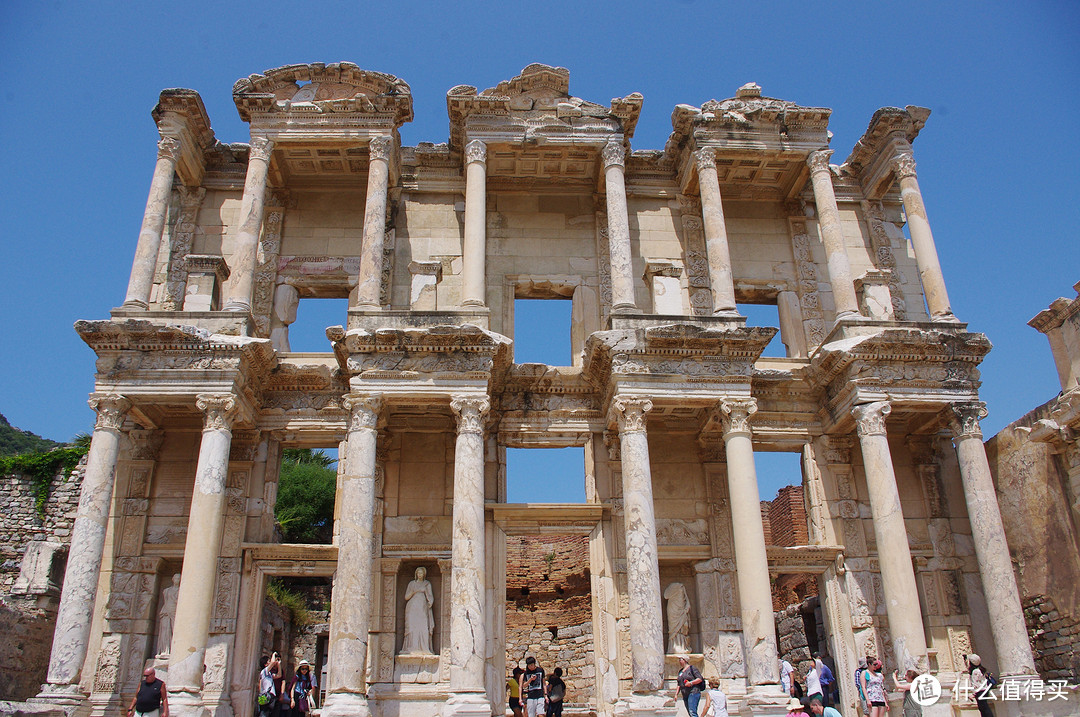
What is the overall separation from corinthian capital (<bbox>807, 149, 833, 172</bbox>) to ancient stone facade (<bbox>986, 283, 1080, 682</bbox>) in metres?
4.84

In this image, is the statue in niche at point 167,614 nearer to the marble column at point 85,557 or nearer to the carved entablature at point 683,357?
the marble column at point 85,557

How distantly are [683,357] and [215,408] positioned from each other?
7.62 m

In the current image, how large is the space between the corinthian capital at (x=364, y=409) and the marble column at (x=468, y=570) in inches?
47.9

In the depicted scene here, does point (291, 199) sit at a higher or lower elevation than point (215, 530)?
higher

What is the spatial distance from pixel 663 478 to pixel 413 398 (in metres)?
4.89

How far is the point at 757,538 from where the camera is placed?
→ 42.0 feet

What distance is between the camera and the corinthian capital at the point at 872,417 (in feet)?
44.7

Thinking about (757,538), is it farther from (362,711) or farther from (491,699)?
(362,711)

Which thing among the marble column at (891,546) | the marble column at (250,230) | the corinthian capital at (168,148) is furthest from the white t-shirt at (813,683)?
the corinthian capital at (168,148)

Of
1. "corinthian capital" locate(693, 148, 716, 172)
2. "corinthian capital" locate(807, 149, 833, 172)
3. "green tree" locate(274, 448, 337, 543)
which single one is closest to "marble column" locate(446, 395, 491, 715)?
"corinthian capital" locate(693, 148, 716, 172)

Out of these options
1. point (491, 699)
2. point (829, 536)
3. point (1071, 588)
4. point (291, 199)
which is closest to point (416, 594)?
point (491, 699)

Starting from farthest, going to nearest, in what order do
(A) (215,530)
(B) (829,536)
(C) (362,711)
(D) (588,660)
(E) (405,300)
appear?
(D) (588,660)
(E) (405,300)
(B) (829,536)
(A) (215,530)
(C) (362,711)

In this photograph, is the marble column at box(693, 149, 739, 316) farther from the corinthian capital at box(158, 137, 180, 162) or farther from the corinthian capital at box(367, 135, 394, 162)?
the corinthian capital at box(158, 137, 180, 162)

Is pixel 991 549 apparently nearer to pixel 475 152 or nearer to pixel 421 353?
pixel 421 353
